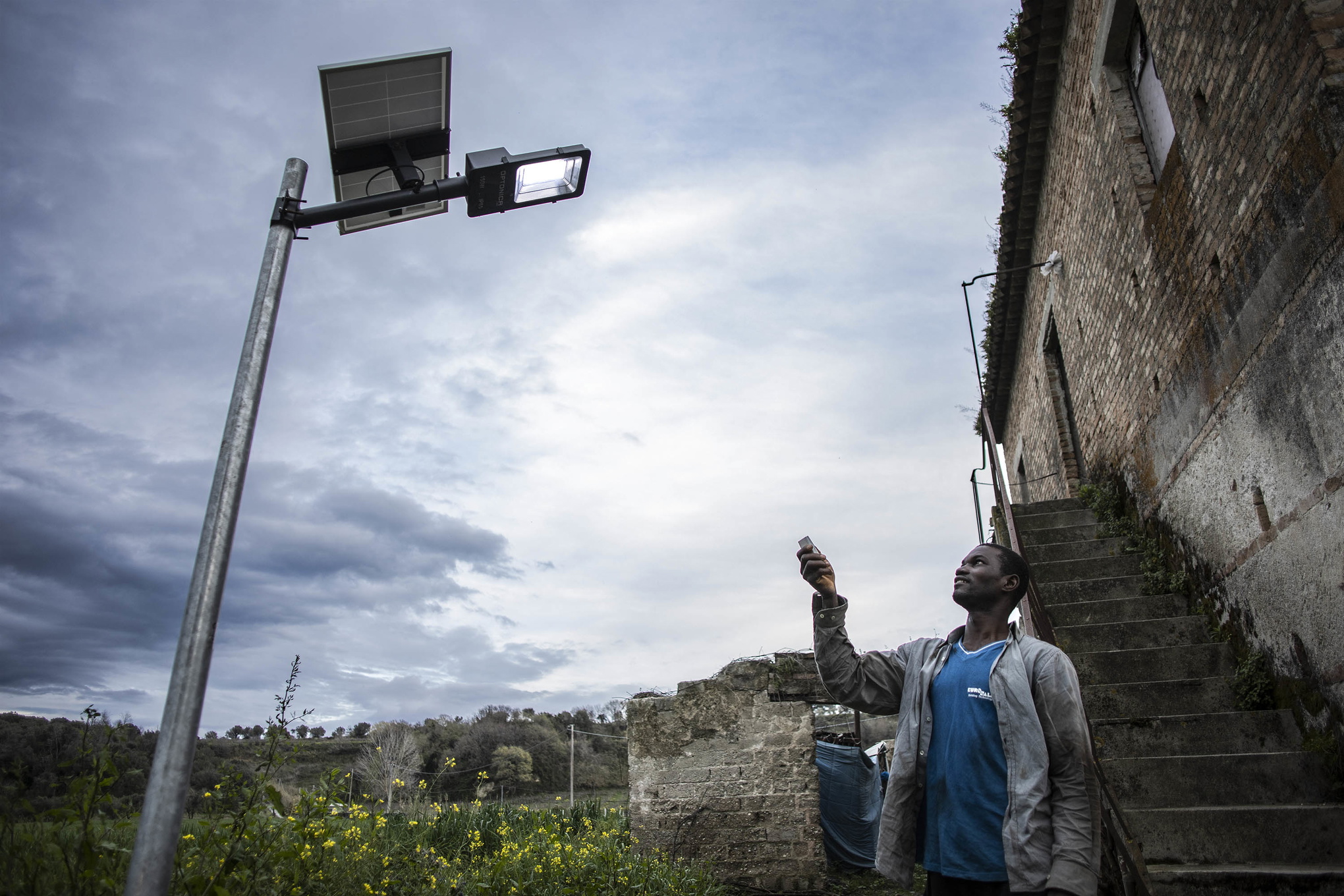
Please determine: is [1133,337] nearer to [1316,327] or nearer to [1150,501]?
[1150,501]

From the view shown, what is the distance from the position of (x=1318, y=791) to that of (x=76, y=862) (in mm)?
5762

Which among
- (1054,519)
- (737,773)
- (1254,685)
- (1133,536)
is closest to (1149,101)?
(1133,536)

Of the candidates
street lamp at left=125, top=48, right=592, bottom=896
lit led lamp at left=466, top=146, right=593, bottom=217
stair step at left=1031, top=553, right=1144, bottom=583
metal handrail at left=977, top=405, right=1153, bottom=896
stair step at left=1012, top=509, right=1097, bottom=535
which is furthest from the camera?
stair step at left=1012, top=509, right=1097, bottom=535

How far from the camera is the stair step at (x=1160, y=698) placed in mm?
5062

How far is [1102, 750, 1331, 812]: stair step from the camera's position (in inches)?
169

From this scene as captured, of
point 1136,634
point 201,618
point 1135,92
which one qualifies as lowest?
point 201,618

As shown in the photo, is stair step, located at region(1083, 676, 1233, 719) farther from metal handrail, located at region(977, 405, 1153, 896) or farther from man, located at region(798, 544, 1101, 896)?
man, located at region(798, 544, 1101, 896)

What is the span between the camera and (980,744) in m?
2.48

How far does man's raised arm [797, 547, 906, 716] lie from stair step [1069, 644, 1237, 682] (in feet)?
10.4

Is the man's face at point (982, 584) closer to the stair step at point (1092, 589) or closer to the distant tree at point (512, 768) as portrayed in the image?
the stair step at point (1092, 589)

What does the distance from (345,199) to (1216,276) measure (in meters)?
5.23

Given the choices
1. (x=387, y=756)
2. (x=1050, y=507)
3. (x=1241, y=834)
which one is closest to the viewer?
(x=1241, y=834)

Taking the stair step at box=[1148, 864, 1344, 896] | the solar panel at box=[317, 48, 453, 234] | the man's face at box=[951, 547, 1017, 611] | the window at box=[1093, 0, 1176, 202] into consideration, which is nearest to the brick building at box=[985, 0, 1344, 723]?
the window at box=[1093, 0, 1176, 202]

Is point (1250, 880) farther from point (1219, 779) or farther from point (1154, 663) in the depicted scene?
point (1154, 663)
